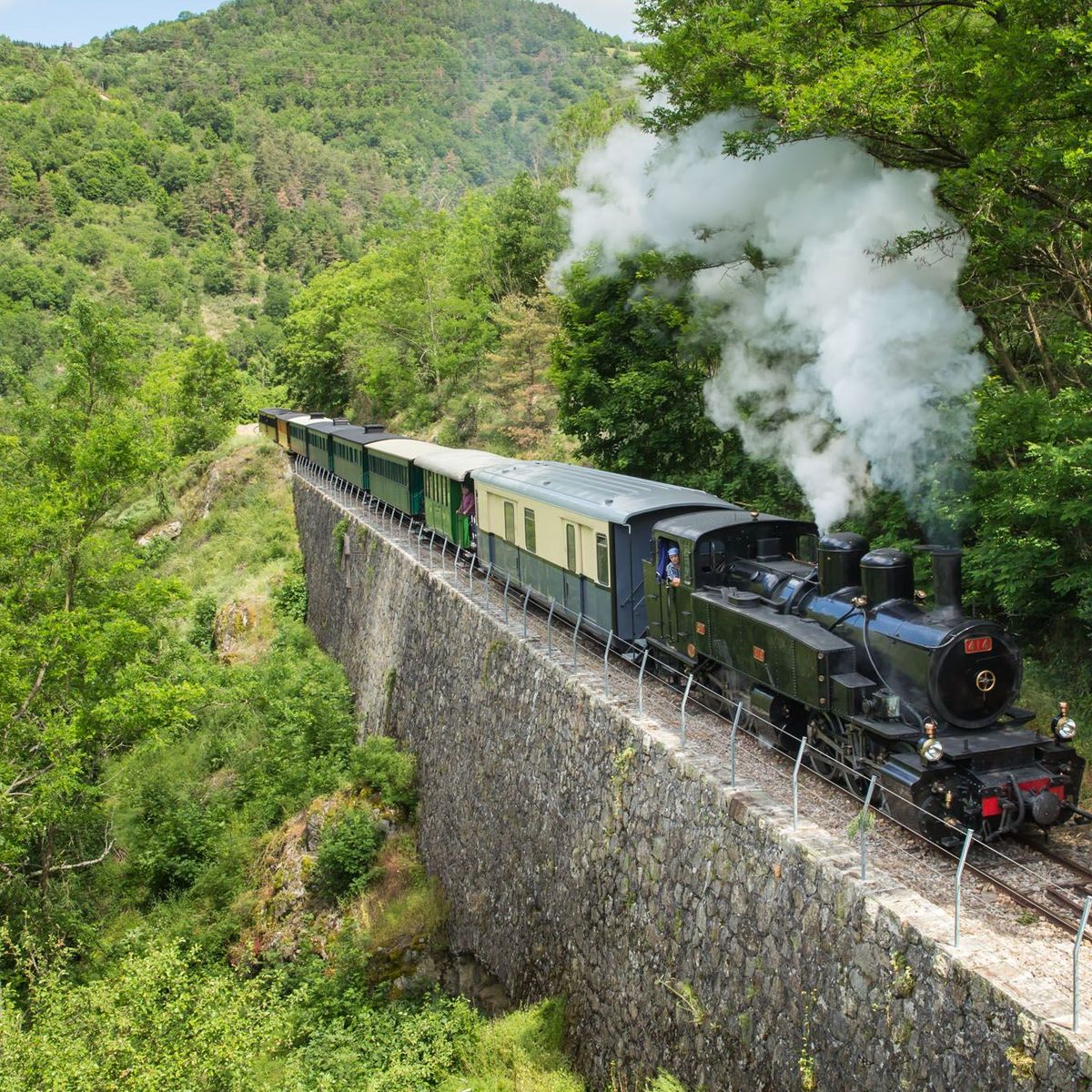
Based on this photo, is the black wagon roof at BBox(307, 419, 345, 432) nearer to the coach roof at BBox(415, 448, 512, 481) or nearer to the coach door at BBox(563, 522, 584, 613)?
the coach roof at BBox(415, 448, 512, 481)

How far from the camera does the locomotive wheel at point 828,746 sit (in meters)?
9.78

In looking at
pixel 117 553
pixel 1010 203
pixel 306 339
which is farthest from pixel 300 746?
pixel 306 339

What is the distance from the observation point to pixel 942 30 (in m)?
14.3

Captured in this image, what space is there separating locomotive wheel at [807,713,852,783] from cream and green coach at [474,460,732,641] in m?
4.25

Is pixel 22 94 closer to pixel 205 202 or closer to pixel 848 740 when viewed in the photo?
pixel 205 202

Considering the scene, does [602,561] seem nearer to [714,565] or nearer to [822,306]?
[714,565]

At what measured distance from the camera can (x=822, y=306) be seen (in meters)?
14.3

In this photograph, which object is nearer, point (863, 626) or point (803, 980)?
point (803, 980)

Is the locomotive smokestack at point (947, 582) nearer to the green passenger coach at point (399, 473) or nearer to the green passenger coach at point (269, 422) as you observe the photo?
the green passenger coach at point (399, 473)

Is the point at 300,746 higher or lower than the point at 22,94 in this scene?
lower

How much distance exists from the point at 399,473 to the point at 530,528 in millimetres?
10825

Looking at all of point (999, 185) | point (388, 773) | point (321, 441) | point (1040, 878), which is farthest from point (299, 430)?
point (1040, 878)

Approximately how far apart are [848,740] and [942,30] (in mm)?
10515

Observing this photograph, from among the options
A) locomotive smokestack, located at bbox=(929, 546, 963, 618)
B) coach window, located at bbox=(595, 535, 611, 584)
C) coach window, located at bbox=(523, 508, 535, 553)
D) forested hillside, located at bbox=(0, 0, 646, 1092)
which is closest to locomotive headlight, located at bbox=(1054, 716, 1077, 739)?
locomotive smokestack, located at bbox=(929, 546, 963, 618)
